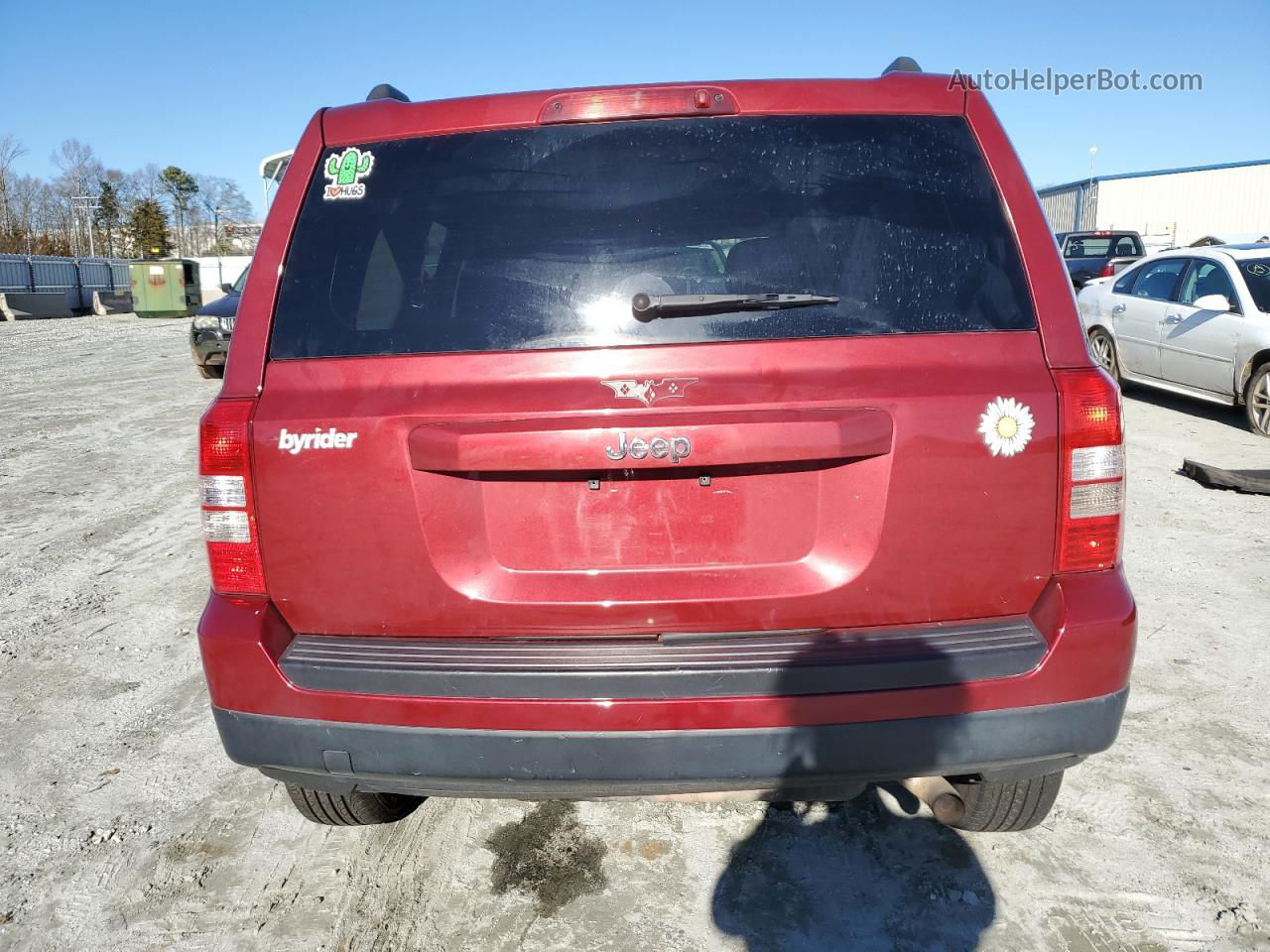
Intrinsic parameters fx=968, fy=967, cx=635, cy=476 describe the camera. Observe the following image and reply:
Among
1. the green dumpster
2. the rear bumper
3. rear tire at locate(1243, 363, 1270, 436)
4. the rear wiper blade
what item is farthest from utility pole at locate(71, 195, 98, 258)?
the rear wiper blade

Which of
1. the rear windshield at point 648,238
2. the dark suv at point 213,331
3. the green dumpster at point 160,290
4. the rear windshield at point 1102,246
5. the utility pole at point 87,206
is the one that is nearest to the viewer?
the rear windshield at point 648,238

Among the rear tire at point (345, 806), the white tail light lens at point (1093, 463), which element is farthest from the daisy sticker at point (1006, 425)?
the rear tire at point (345, 806)

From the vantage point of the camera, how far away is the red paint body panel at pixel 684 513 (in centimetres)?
209

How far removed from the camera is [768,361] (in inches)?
83.4

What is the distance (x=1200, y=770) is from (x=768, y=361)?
231 cm

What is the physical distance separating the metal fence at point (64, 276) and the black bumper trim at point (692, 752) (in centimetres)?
3271

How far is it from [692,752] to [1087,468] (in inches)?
42.4

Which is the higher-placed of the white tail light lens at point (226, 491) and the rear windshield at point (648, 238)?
the rear windshield at point (648, 238)

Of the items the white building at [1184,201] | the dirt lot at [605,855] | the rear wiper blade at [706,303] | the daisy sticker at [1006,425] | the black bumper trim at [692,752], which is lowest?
the dirt lot at [605,855]

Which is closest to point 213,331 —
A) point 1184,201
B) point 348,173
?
point 348,173

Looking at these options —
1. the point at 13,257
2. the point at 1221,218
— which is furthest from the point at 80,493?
the point at 1221,218

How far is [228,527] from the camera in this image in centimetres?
226

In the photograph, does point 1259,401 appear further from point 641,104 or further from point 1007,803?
point 641,104

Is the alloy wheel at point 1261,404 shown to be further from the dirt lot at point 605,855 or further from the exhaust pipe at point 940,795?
the exhaust pipe at point 940,795
